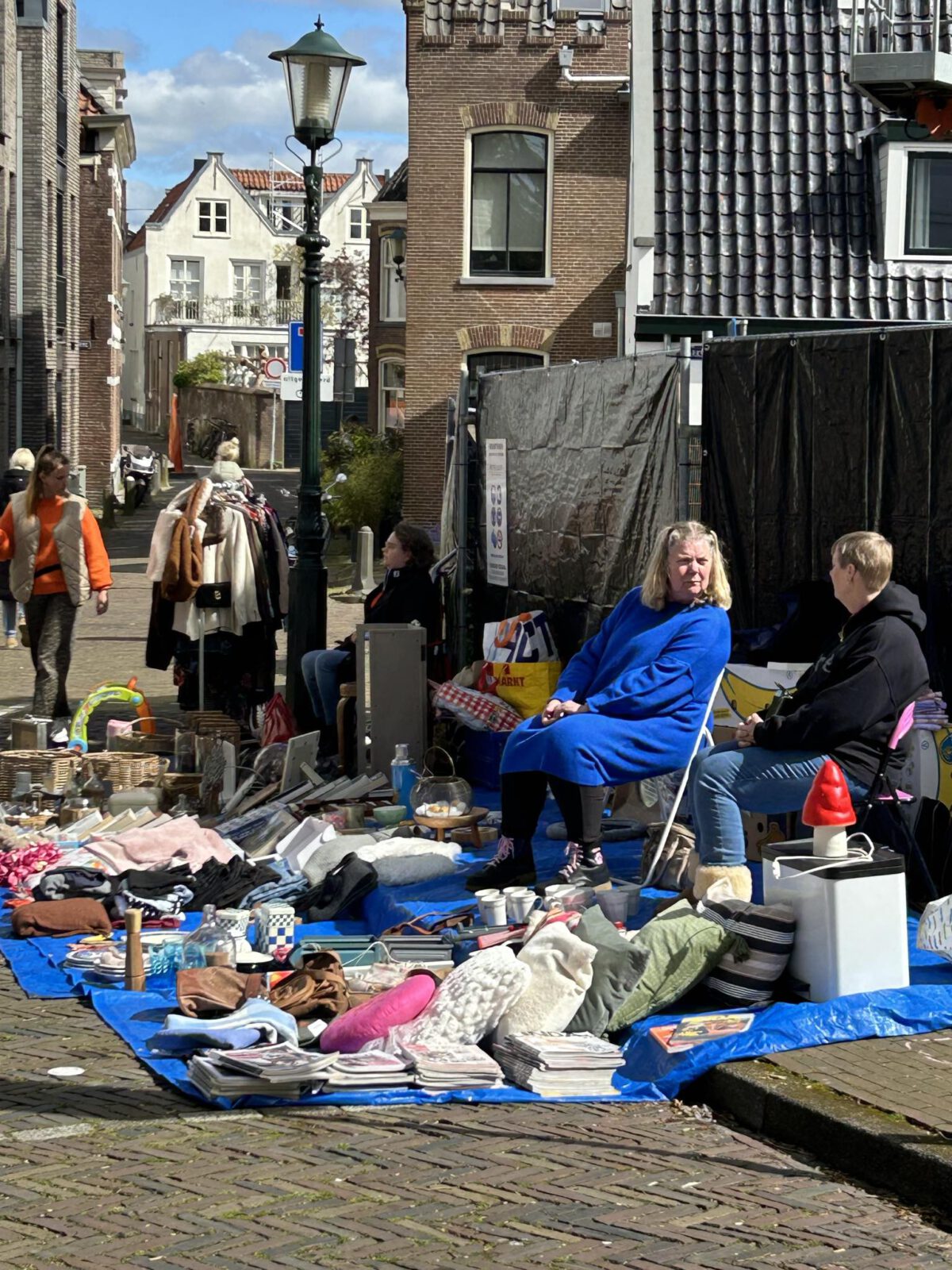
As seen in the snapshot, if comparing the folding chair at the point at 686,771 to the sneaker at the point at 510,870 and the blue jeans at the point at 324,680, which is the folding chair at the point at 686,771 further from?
the blue jeans at the point at 324,680

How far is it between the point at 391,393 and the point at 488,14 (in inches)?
704

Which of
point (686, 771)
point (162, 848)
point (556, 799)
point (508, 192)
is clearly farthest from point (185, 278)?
point (686, 771)

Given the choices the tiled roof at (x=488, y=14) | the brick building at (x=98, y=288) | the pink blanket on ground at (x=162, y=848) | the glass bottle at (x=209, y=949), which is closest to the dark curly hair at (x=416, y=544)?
the pink blanket on ground at (x=162, y=848)

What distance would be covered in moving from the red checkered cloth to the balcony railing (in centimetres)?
6308

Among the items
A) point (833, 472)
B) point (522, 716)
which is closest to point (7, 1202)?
point (833, 472)

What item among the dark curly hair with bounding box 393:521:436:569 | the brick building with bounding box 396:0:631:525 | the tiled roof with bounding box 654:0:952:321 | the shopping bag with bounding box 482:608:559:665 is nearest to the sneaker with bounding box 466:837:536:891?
the shopping bag with bounding box 482:608:559:665

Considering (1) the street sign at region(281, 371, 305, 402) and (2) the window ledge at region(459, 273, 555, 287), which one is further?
(1) the street sign at region(281, 371, 305, 402)

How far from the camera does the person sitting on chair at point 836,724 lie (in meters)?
6.66

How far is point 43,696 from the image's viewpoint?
12.1 metres

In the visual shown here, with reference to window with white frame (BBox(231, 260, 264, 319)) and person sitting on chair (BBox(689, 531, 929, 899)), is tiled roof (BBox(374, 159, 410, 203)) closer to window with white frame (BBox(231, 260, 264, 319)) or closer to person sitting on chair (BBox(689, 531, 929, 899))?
window with white frame (BBox(231, 260, 264, 319))

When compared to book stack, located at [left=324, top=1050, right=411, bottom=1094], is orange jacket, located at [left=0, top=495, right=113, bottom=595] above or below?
above

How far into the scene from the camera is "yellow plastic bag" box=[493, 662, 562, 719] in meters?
9.99

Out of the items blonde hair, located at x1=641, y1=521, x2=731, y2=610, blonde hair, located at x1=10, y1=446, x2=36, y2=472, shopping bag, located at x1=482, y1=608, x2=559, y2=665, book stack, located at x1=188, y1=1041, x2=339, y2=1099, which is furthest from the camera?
blonde hair, located at x1=10, y1=446, x2=36, y2=472

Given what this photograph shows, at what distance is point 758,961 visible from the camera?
598 cm
